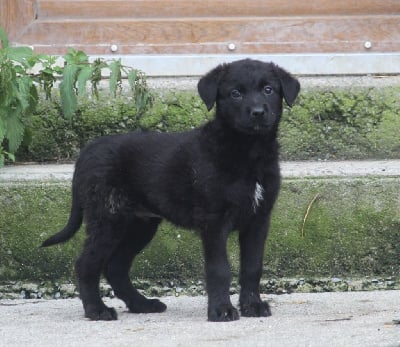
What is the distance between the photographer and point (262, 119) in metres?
5.63

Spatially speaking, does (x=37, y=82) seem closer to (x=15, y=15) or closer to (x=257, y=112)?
(x=15, y=15)

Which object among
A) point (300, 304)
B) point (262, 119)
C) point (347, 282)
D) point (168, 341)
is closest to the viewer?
point (168, 341)

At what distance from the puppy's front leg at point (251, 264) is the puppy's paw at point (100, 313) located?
0.66 metres

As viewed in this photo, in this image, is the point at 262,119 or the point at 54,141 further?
the point at 54,141

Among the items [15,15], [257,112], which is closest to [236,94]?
[257,112]

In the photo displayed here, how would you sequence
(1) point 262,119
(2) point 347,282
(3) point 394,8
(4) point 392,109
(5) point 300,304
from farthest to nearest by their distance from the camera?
(3) point 394,8
(4) point 392,109
(2) point 347,282
(5) point 300,304
(1) point 262,119

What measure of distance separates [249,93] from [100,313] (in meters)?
1.36

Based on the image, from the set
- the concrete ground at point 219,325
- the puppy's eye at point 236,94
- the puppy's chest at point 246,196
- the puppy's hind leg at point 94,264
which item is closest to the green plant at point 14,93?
the concrete ground at point 219,325

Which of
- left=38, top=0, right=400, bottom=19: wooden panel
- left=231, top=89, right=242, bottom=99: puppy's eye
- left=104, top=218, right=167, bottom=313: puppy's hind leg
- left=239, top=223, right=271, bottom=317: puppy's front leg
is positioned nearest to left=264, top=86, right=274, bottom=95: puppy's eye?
left=231, top=89, right=242, bottom=99: puppy's eye

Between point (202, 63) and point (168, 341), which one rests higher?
point (202, 63)

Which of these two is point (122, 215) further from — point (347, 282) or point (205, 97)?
point (347, 282)

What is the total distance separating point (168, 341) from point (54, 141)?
2.62 meters

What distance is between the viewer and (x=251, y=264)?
582 cm

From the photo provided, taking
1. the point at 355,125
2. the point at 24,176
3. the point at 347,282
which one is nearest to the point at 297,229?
the point at 347,282
